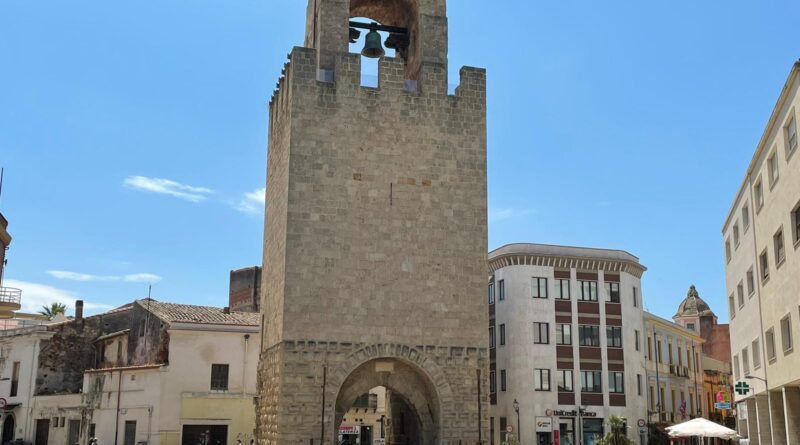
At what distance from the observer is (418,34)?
26750 mm

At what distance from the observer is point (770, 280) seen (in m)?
25.5

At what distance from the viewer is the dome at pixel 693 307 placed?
69750mm

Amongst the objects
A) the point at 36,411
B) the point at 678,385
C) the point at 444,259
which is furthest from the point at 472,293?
the point at 678,385

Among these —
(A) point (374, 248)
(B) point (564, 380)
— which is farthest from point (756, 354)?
(B) point (564, 380)

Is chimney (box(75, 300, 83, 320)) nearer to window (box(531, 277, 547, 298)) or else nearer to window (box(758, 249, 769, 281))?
window (box(531, 277, 547, 298))

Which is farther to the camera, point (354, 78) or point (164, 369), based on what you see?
point (164, 369)

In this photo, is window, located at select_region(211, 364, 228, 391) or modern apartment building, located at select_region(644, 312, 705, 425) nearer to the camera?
window, located at select_region(211, 364, 228, 391)

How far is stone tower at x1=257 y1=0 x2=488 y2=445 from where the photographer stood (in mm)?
23469

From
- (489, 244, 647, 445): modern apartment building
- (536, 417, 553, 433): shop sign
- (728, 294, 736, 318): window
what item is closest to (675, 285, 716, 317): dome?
(489, 244, 647, 445): modern apartment building

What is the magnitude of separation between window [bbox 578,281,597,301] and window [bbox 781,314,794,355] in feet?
76.6

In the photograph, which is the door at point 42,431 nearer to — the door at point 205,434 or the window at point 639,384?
the door at point 205,434

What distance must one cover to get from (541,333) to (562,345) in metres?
1.37

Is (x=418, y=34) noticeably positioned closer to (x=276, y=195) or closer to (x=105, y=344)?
(x=276, y=195)

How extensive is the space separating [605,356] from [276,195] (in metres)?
27.2
